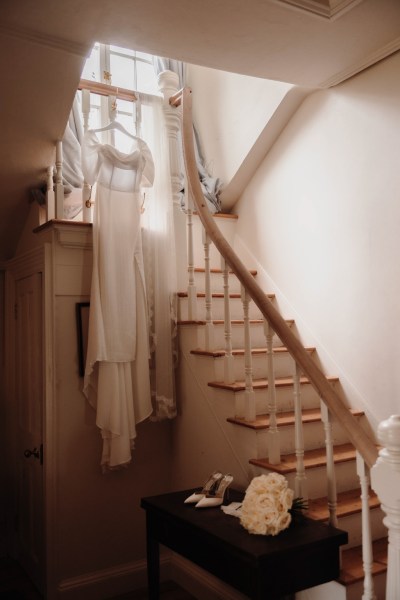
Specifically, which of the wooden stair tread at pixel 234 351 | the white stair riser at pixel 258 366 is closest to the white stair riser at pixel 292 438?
the white stair riser at pixel 258 366

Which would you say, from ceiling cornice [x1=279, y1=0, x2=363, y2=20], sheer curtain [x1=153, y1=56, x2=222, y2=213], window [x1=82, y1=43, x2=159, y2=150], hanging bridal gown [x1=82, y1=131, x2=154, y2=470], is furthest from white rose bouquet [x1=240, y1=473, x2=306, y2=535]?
window [x1=82, y1=43, x2=159, y2=150]

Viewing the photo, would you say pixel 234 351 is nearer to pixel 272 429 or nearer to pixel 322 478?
pixel 272 429

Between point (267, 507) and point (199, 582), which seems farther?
point (199, 582)

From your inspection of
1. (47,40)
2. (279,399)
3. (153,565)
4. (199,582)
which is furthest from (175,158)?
(199,582)

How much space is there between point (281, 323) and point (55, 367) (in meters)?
1.33

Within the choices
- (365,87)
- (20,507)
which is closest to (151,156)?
(365,87)

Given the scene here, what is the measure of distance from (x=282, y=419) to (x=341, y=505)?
0.50 metres

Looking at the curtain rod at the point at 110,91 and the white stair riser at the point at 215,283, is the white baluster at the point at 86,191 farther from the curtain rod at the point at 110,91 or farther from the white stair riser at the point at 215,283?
the white stair riser at the point at 215,283

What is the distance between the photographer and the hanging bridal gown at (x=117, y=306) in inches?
115

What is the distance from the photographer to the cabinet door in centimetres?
320

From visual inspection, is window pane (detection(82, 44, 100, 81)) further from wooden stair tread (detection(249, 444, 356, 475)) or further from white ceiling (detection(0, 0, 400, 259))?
wooden stair tread (detection(249, 444, 356, 475))

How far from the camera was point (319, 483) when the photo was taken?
A: 264 centimetres

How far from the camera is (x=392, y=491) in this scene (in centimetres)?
172

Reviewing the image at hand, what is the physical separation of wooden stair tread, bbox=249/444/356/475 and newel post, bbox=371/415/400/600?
747 millimetres
